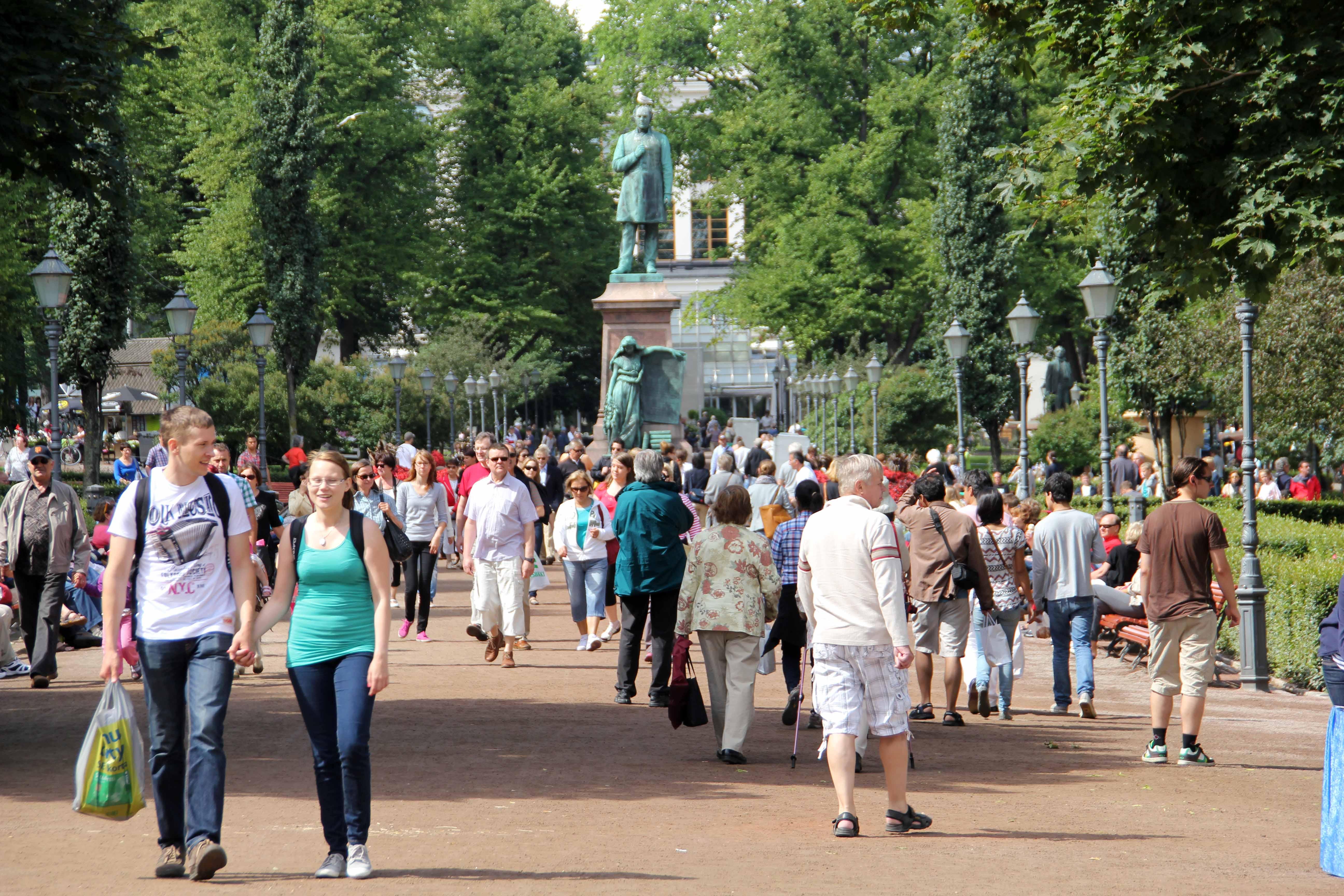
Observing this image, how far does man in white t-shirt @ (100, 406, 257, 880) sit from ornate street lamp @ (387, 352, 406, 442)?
3065 centimetres

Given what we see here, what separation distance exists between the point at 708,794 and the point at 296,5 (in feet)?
109

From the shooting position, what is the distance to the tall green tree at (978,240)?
39.5 meters

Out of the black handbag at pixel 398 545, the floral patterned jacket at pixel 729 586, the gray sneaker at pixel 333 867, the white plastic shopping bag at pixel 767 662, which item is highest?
the black handbag at pixel 398 545

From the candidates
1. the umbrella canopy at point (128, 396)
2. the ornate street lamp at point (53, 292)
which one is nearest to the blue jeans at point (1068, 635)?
the ornate street lamp at point (53, 292)

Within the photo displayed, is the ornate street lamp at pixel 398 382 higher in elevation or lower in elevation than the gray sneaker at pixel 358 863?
higher

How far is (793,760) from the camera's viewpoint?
8.82 meters

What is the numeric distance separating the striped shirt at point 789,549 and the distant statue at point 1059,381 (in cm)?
3830

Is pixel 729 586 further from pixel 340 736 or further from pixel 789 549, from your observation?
pixel 340 736

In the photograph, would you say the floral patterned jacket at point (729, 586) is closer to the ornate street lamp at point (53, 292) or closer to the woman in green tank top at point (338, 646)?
the woman in green tank top at point (338, 646)

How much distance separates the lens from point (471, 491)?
1332 centimetres

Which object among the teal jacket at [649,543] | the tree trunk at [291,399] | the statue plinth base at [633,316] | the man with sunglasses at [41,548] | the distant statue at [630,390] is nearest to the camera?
the teal jacket at [649,543]

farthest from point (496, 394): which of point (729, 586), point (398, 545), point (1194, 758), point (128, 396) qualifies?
point (398, 545)

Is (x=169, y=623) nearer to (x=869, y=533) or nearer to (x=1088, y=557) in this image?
(x=869, y=533)

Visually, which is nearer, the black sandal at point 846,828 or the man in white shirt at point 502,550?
the black sandal at point 846,828
